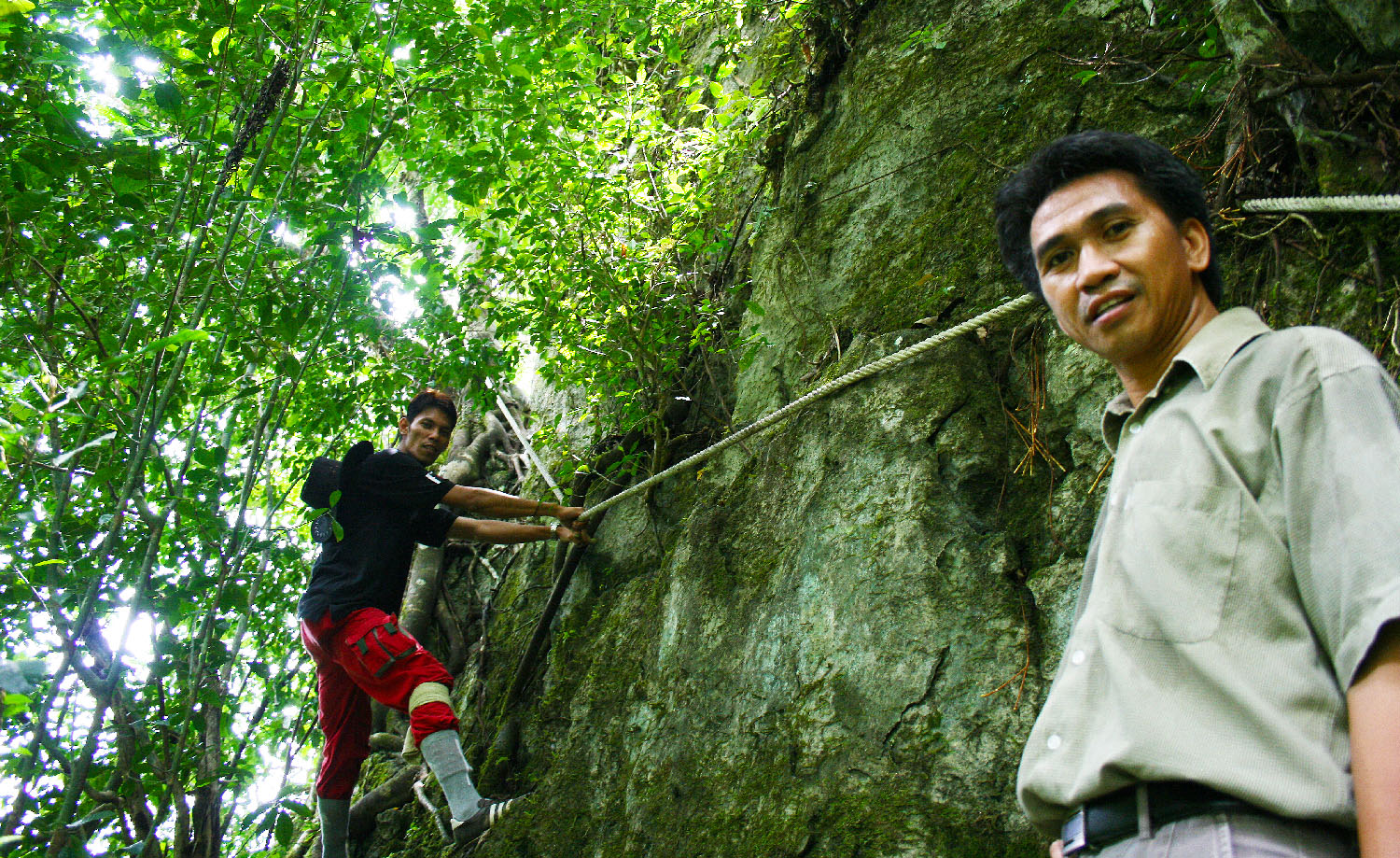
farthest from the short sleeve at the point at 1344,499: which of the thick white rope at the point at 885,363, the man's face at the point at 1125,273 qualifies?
the thick white rope at the point at 885,363

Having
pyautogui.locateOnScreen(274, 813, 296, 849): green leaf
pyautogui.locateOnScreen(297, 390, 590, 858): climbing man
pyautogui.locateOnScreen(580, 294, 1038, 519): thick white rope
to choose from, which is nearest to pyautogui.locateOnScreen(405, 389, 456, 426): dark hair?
pyautogui.locateOnScreen(297, 390, 590, 858): climbing man

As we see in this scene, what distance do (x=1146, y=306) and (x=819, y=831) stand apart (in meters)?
2.05

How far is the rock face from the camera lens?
105 inches

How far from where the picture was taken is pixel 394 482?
4504mm

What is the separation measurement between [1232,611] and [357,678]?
160 inches

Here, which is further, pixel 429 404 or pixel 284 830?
pixel 429 404

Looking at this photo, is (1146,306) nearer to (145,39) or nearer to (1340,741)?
(1340,741)

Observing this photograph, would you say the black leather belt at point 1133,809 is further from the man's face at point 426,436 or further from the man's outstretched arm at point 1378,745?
the man's face at point 426,436

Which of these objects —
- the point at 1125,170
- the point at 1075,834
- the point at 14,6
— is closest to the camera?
the point at 1075,834

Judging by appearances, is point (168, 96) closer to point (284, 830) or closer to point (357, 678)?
point (284, 830)

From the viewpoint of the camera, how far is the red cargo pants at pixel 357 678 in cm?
406

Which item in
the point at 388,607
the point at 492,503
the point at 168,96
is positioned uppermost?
the point at 168,96

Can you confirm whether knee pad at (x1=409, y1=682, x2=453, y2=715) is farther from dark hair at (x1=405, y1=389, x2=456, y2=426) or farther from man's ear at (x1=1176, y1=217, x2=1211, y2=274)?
man's ear at (x1=1176, y1=217, x2=1211, y2=274)

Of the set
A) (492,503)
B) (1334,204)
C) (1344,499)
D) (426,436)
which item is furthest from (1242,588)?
(426,436)
